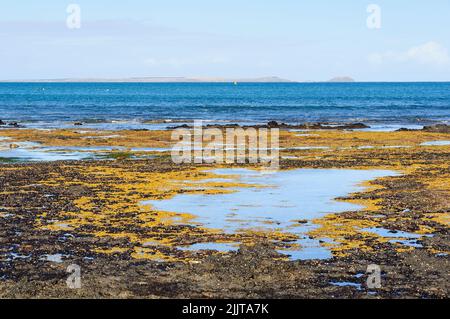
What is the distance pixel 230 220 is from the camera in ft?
68.0

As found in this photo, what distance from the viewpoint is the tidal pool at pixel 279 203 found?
19.5 meters

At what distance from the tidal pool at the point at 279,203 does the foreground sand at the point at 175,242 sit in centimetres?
53

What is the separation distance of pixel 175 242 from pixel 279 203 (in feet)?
21.2

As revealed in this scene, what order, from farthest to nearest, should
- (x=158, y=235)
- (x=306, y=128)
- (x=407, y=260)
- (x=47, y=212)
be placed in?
1. (x=306, y=128)
2. (x=47, y=212)
3. (x=158, y=235)
4. (x=407, y=260)

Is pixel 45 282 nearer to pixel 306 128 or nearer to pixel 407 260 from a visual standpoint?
pixel 407 260

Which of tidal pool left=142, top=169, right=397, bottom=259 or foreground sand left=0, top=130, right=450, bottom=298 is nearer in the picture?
foreground sand left=0, top=130, right=450, bottom=298

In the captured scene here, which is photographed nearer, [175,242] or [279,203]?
[175,242]

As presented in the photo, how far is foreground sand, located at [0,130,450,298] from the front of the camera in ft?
46.6

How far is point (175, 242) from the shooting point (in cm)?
1802

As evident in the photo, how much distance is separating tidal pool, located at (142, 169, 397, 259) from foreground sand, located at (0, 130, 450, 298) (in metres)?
0.53

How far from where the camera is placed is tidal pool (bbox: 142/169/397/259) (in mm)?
19469

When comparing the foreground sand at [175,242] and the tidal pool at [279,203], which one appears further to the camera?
the tidal pool at [279,203]
